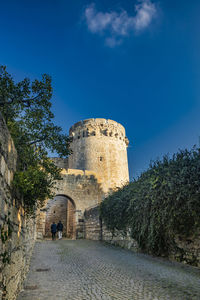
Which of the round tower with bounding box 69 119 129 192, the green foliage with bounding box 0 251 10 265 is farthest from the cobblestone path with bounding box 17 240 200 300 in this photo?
the round tower with bounding box 69 119 129 192

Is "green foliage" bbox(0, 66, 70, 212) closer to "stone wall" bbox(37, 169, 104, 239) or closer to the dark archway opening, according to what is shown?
"stone wall" bbox(37, 169, 104, 239)

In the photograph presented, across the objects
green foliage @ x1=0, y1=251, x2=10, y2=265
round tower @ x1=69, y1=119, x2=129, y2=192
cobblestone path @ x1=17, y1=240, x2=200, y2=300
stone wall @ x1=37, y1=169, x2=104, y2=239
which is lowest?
cobblestone path @ x1=17, y1=240, x2=200, y2=300

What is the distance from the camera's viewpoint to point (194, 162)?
5559 millimetres

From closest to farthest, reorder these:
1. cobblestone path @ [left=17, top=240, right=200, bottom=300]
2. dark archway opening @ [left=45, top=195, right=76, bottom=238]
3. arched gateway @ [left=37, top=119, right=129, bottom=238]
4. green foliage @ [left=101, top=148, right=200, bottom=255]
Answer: cobblestone path @ [left=17, top=240, right=200, bottom=300] → green foliage @ [left=101, top=148, right=200, bottom=255] → arched gateway @ [left=37, top=119, right=129, bottom=238] → dark archway opening @ [left=45, top=195, right=76, bottom=238]

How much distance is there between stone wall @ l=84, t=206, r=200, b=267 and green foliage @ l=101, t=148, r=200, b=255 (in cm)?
18

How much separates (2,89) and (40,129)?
49.3 inches

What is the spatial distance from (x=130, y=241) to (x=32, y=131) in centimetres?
596

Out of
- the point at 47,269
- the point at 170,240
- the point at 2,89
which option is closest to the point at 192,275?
the point at 170,240

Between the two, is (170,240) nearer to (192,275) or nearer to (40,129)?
(192,275)

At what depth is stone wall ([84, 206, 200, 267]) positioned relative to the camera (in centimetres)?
534

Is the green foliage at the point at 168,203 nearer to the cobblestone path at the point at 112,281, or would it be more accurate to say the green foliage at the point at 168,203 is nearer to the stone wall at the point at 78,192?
the cobblestone path at the point at 112,281

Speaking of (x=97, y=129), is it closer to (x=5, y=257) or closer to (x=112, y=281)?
(x=112, y=281)

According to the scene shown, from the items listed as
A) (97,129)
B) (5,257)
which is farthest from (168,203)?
(97,129)

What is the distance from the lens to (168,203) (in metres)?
5.71
